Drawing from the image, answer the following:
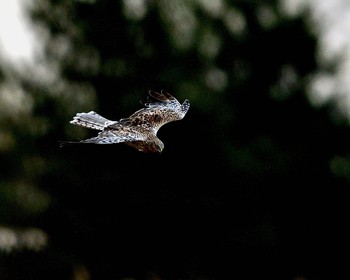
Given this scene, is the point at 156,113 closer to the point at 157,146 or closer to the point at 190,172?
the point at 157,146

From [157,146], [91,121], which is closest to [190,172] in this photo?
[91,121]

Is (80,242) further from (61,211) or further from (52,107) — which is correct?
(52,107)

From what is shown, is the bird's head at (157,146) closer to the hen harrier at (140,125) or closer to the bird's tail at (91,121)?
the hen harrier at (140,125)

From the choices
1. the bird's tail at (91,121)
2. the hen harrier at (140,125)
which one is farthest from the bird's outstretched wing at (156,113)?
the bird's tail at (91,121)

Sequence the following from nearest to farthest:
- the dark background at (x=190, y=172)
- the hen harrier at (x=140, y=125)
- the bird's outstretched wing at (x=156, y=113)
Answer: the hen harrier at (x=140, y=125) → the bird's outstretched wing at (x=156, y=113) → the dark background at (x=190, y=172)

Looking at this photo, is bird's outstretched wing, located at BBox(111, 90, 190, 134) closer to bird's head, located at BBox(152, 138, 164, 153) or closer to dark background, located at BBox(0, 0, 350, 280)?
bird's head, located at BBox(152, 138, 164, 153)

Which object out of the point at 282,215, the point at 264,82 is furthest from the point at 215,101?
the point at 282,215
